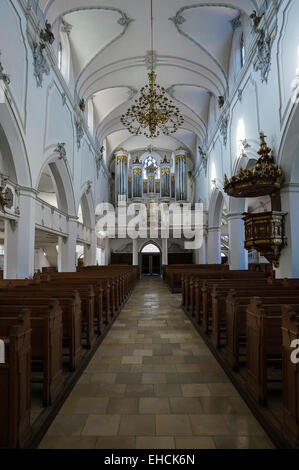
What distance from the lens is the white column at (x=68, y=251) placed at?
491 inches

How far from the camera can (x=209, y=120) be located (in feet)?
53.8

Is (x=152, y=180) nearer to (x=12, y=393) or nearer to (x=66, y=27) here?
(x=66, y=27)

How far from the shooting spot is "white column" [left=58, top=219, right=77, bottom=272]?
1247cm

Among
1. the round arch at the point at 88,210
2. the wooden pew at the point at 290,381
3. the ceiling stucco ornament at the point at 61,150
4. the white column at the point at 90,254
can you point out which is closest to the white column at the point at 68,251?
the ceiling stucco ornament at the point at 61,150

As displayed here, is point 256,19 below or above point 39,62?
above

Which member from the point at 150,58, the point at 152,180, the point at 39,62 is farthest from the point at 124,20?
the point at 152,180

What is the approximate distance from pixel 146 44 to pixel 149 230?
10.5 metres

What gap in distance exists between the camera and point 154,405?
9.12ft

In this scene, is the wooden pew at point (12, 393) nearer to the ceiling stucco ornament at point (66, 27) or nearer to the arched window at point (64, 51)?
the arched window at point (64, 51)

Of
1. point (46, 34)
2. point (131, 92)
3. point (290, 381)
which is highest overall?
point (131, 92)

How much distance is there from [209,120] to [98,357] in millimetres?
15236

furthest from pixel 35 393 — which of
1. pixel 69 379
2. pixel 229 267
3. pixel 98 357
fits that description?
pixel 229 267

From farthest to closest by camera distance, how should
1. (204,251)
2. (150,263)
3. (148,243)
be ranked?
(150,263) < (148,243) < (204,251)

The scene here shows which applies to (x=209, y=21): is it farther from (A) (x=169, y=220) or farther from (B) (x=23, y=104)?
(A) (x=169, y=220)
